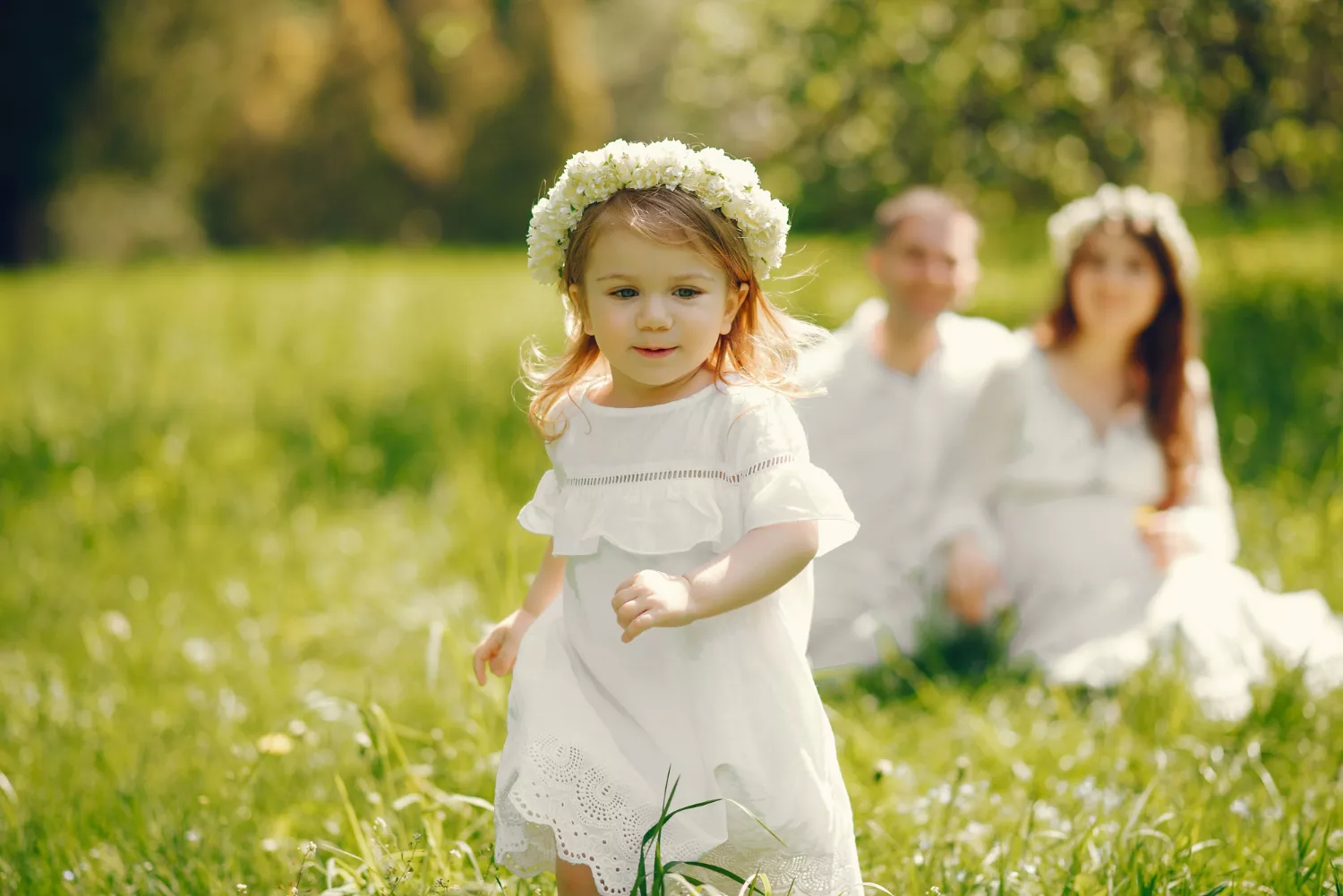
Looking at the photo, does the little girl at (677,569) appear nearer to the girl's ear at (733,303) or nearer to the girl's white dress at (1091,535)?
the girl's ear at (733,303)

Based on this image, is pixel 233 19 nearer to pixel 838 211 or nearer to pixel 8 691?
pixel 838 211

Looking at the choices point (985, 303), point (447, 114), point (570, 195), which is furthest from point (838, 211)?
point (447, 114)

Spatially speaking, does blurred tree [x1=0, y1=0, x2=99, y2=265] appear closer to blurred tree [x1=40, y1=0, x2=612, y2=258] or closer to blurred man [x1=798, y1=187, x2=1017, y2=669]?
blurred tree [x1=40, y1=0, x2=612, y2=258]

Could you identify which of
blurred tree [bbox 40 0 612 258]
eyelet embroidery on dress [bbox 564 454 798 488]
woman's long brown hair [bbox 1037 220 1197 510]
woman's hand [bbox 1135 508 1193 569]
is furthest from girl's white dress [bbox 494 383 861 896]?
blurred tree [bbox 40 0 612 258]

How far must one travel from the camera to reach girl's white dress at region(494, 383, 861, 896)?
203 cm

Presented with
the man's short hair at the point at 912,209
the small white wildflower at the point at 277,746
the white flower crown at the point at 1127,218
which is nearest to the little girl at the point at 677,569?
the small white wildflower at the point at 277,746

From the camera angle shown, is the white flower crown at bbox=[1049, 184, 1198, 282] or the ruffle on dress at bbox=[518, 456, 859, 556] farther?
the white flower crown at bbox=[1049, 184, 1198, 282]

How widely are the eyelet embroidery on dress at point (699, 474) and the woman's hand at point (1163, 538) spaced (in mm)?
2412

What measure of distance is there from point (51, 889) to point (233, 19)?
16.9 m

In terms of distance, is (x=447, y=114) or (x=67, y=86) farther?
(x=447, y=114)

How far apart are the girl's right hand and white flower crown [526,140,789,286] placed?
2.10 ft

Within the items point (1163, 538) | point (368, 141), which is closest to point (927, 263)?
point (1163, 538)

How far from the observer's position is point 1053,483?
425cm

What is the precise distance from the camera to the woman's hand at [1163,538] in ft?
13.3
